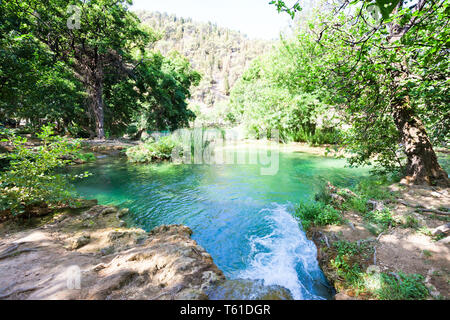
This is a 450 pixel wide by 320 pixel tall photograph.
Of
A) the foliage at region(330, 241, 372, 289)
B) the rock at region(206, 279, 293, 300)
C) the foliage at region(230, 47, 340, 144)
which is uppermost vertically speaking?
the foliage at region(230, 47, 340, 144)

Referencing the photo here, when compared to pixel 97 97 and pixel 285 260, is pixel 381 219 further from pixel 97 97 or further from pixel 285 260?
pixel 97 97

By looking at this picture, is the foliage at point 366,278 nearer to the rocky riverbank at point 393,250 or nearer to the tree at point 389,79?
the rocky riverbank at point 393,250

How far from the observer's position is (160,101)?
69.8 feet

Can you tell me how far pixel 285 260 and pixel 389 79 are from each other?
4.51 metres

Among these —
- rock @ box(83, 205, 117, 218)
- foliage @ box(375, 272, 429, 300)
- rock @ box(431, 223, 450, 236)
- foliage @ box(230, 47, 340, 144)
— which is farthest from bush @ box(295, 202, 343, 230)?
foliage @ box(230, 47, 340, 144)

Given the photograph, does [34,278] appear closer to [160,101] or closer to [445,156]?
[445,156]

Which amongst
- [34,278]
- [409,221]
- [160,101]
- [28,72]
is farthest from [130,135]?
[409,221]

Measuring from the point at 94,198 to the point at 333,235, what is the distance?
774cm

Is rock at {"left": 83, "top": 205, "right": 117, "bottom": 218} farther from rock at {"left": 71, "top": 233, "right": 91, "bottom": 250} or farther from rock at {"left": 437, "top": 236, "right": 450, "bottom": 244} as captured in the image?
rock at {"left": 437, "top": 236, "right": 450, "bottom": 244}

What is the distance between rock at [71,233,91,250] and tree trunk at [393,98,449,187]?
8.71 m

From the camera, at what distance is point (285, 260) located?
387 centimetres

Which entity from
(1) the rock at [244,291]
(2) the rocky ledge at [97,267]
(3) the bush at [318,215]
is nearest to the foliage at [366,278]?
(3) the bush at [318,215]

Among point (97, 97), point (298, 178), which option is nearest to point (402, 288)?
point (298, 178)

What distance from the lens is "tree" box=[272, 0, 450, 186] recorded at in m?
3.06
